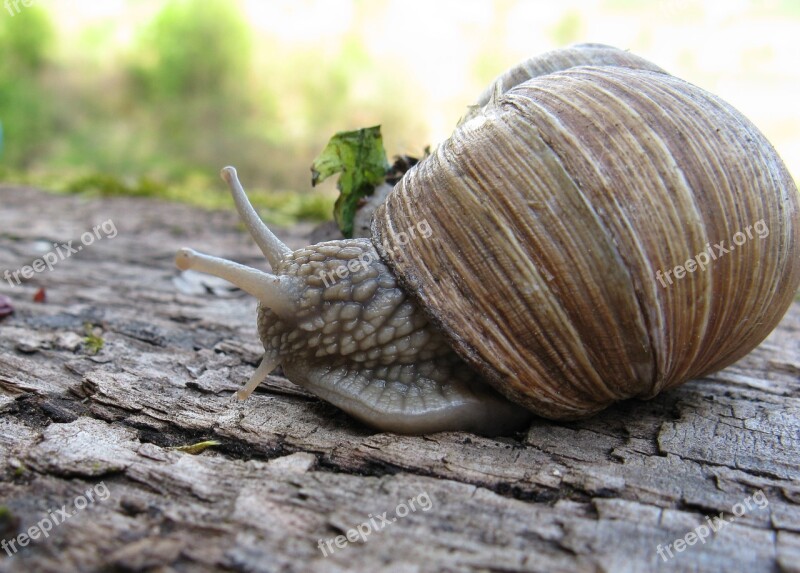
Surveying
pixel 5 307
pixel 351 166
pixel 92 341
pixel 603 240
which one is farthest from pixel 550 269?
pixel 5 307

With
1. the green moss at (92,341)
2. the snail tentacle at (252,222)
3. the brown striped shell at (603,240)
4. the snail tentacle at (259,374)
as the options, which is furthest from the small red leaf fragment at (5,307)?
the brown striped shell at (603,240)

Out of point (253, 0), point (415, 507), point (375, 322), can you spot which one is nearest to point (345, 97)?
point (253, 0)

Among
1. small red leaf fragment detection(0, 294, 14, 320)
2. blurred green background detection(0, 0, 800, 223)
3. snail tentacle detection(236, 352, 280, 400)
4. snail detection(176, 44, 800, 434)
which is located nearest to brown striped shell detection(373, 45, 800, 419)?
snail detection(176, 44, 800, 434)

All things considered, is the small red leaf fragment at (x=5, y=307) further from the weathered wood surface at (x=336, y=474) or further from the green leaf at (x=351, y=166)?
the green leaf at (x=351, y=166)

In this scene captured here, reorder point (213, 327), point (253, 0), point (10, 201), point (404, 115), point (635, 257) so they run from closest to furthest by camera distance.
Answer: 1. point (635, 257)
2. point (213, 327)
3. point (10, 201)
4. point (404, 115)
5. point (253, 0)

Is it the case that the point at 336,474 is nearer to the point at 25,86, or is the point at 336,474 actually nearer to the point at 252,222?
the point at 252,222

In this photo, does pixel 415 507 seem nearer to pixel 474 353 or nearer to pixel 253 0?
pixel 474 353
